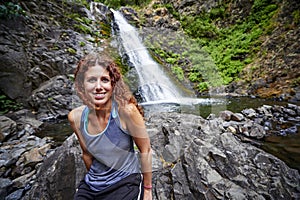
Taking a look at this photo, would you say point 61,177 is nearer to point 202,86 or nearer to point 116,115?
point 116,115

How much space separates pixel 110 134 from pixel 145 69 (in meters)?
7.13

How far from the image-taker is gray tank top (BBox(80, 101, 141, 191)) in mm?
994

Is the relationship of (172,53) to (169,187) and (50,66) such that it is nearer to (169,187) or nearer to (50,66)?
(50,66)

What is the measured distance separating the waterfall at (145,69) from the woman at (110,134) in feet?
10.5

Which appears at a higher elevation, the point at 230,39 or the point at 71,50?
the point at 71,50

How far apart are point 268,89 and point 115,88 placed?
8.68 meters

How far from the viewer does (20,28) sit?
764 cm

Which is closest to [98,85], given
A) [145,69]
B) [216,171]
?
[216,171]

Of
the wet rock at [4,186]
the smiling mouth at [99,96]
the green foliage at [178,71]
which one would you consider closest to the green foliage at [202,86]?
the green foliage at [178,71]

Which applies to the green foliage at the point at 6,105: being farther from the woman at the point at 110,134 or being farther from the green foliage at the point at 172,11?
the green foliage at the point at 172,11

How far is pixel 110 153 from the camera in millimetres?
1006

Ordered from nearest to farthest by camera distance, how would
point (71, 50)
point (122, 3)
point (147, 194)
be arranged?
point (147, 194)
point (71, 50)
point (122, 3)

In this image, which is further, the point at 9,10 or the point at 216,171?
the point at 9,10

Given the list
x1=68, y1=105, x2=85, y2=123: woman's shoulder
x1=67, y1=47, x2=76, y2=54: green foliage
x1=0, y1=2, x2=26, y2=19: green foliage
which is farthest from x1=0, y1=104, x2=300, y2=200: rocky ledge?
x1=67, y1=47, x2=76, y2=54: green foliage
